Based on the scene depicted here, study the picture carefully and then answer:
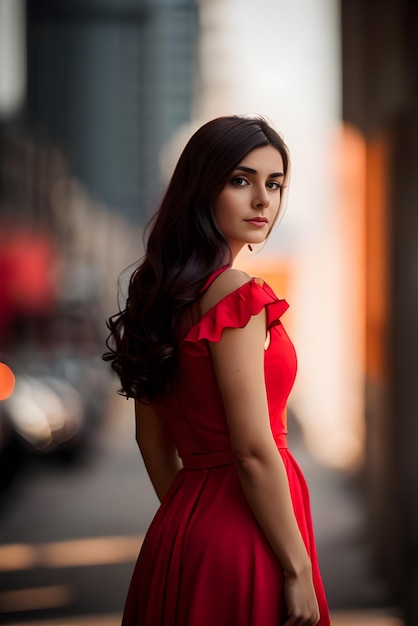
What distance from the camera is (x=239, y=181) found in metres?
2.02

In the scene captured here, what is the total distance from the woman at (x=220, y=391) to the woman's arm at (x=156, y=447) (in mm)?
108

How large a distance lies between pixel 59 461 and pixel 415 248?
7.61 meters

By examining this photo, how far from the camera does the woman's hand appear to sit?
1912 millimetres

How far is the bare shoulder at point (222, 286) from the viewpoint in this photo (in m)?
1.95

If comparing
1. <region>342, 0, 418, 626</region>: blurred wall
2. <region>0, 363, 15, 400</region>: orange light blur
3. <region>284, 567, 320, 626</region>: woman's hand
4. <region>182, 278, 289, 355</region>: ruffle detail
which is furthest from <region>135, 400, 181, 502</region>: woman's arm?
<region>0, 363, 15, 400</region>: orange light blur

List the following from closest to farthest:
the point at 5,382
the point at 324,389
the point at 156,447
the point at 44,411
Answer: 1. the point at 156,447
2. the point at 5,382
3. the point at 44,411
4. the point at 324,389

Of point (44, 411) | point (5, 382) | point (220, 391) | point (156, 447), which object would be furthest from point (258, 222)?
point (44, 411)

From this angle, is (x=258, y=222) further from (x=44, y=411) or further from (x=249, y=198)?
(x=44, y=411)

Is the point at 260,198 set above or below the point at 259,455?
above

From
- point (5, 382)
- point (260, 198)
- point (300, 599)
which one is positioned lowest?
point (5, 382)

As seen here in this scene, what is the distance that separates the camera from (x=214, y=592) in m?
1.99

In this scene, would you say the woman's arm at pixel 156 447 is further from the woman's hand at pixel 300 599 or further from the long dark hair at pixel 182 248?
the woman's hand at pixel 300 599

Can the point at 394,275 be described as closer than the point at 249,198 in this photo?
No

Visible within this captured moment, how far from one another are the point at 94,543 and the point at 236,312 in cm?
591
